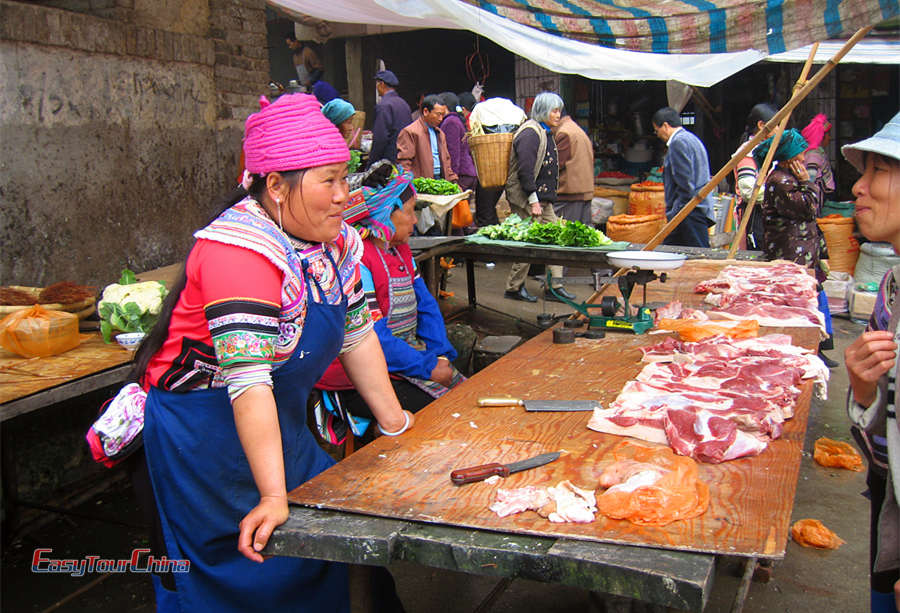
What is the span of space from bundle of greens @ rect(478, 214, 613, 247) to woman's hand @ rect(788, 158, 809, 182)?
1.70 meters

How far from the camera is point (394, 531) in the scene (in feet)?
6.36

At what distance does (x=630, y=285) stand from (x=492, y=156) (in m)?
5.32

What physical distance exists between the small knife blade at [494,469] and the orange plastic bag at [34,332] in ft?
7.60

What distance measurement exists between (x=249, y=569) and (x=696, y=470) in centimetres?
139

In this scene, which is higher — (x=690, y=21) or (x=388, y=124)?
(x=690, y=21)

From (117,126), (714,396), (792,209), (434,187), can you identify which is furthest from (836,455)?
(117,126)

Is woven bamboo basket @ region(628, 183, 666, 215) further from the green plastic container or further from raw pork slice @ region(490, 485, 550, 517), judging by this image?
raw pork slice @ region(490, 485, 550, 517)

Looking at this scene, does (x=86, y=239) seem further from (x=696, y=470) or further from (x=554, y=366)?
(x=696, y=470)

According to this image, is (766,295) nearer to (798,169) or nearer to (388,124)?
(798,169)

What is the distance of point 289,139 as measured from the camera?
7.24ft

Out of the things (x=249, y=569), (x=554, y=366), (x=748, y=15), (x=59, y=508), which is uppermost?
(x=748, y=15)

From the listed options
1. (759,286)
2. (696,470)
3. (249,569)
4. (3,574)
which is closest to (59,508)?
(3,574)

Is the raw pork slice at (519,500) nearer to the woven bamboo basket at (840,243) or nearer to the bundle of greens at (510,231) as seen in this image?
the bundle of greens at (510,231)

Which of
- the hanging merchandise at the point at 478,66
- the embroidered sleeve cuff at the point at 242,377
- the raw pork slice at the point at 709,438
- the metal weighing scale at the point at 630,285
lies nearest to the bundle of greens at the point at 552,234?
the metal weighing scale at the point at 630,285
